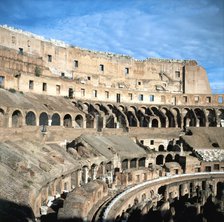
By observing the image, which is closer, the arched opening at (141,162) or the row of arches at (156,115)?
the arched opening at (141,162)

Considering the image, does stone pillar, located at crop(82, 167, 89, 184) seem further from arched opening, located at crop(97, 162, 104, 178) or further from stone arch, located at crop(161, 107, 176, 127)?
stone arch, located at crop(161, 107, 176, 127)

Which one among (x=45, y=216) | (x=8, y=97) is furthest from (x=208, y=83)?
(x=45, y=216)

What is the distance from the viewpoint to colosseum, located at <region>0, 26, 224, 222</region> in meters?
20.1

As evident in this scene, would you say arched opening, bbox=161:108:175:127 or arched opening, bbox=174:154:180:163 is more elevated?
arched opening, bbox=161:108:175:127

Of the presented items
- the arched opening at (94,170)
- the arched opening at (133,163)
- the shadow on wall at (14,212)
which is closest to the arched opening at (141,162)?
the arched opening at (133,163)

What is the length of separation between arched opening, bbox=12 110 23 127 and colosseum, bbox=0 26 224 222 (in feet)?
0.37

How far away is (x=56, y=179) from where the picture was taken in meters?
22.4

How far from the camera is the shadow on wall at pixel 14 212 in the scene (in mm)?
13750

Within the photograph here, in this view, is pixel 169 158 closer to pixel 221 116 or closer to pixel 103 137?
pixel 103 137

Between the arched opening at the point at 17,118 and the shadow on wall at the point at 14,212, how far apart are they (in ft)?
56.0

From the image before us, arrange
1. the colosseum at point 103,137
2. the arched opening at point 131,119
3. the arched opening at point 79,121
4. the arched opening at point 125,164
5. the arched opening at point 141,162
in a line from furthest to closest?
1. the arched opening at point 131,119
2. the arched opening at point 79,121
3. the arched opening at point 141,162
4. the arched opening at point 125,164
5. the colosseum at point 103,137

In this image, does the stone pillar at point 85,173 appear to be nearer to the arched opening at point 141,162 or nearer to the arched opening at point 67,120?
the arched opening at point 141,162

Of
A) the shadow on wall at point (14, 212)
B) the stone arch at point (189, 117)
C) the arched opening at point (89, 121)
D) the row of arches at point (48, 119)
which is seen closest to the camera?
the shadow on wall at point (14, 212)

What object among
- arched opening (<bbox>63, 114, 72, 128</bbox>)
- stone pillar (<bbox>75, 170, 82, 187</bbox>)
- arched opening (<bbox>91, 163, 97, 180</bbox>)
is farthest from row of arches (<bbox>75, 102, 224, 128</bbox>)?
stone pillar (<bbox>75, 170, 82, 187</bbox>)
